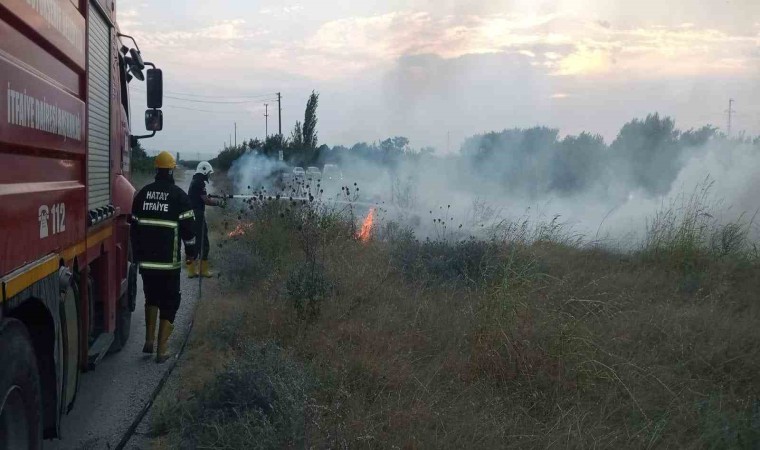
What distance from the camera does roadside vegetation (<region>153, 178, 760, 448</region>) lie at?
394 cm

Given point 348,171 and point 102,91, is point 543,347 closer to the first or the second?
point 102,91

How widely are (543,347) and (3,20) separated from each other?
161 inches

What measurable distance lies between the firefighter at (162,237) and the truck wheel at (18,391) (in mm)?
3041

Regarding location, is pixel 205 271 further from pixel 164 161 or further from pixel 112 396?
pixel 112 396

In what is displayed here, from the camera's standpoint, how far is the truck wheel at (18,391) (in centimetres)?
255

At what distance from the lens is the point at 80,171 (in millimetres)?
4074

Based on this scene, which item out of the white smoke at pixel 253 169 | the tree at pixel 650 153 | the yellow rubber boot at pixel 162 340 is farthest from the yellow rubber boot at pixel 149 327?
the white smoke at pixel 253 169

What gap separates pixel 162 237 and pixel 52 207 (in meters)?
2.76

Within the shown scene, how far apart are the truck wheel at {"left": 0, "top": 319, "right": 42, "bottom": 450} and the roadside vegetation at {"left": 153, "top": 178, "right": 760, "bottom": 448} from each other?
3.56 ft

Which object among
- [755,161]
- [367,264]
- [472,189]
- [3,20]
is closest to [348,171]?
[472,189]

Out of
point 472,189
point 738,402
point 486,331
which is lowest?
point 738,402

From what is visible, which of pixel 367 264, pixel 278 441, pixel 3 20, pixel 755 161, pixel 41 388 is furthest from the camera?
pixel 755 161

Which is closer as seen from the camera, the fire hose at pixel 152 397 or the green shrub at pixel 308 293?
the fire hose at pixel 152 397

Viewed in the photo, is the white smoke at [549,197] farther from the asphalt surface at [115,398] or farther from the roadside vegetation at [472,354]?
the asphalt surface at [115,398]
